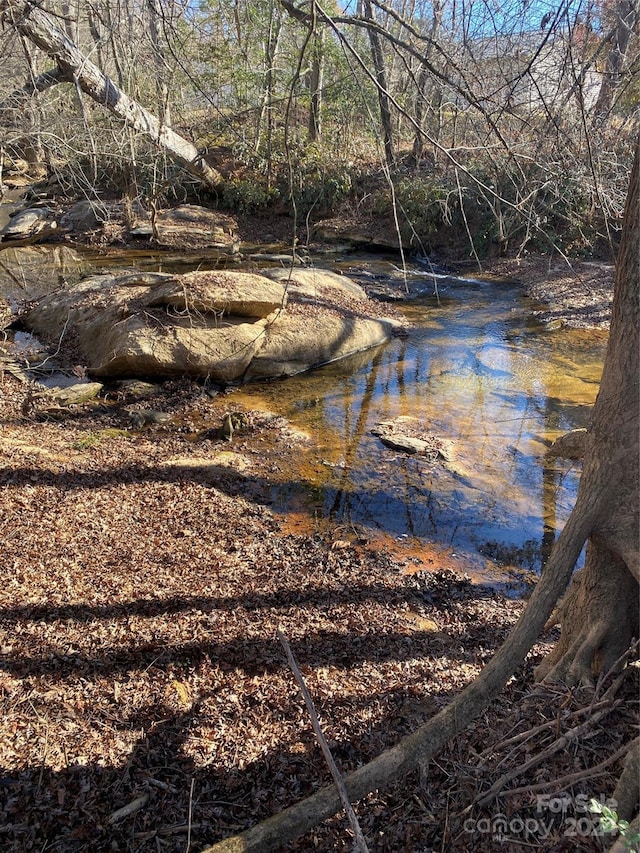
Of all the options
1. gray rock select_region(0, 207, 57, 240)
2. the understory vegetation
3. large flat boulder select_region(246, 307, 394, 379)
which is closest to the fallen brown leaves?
the understory vegetation

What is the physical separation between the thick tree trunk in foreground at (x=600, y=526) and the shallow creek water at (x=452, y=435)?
1.39 m

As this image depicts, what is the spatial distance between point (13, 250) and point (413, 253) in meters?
Result: 12.6

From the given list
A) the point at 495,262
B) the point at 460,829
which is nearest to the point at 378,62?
the point at 460,829

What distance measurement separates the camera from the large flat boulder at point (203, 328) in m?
9.77

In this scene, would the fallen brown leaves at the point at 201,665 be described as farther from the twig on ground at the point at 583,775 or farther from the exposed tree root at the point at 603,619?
the exposed tree root at the point at 603,619

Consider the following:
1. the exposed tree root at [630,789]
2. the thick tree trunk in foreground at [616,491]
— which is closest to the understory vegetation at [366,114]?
the thick tree trunk in foreground at [616,491]

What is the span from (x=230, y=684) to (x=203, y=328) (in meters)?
7.24

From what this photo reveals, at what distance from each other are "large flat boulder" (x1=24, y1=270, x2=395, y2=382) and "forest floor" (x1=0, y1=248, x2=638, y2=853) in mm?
3323

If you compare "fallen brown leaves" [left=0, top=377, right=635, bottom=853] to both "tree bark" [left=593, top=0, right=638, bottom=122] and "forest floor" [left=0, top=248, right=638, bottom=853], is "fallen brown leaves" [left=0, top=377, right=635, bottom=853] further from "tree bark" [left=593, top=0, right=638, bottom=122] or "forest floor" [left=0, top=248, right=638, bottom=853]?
"tree bark" [left=593, top=0, right=638, bottom=122]

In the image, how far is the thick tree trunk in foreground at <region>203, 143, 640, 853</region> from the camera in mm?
2654

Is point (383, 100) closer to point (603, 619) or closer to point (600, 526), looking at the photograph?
point (600, 526)

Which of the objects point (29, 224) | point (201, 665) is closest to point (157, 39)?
point (201, 665)

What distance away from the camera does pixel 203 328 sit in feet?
33.1

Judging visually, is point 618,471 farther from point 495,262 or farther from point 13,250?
point 13,250
